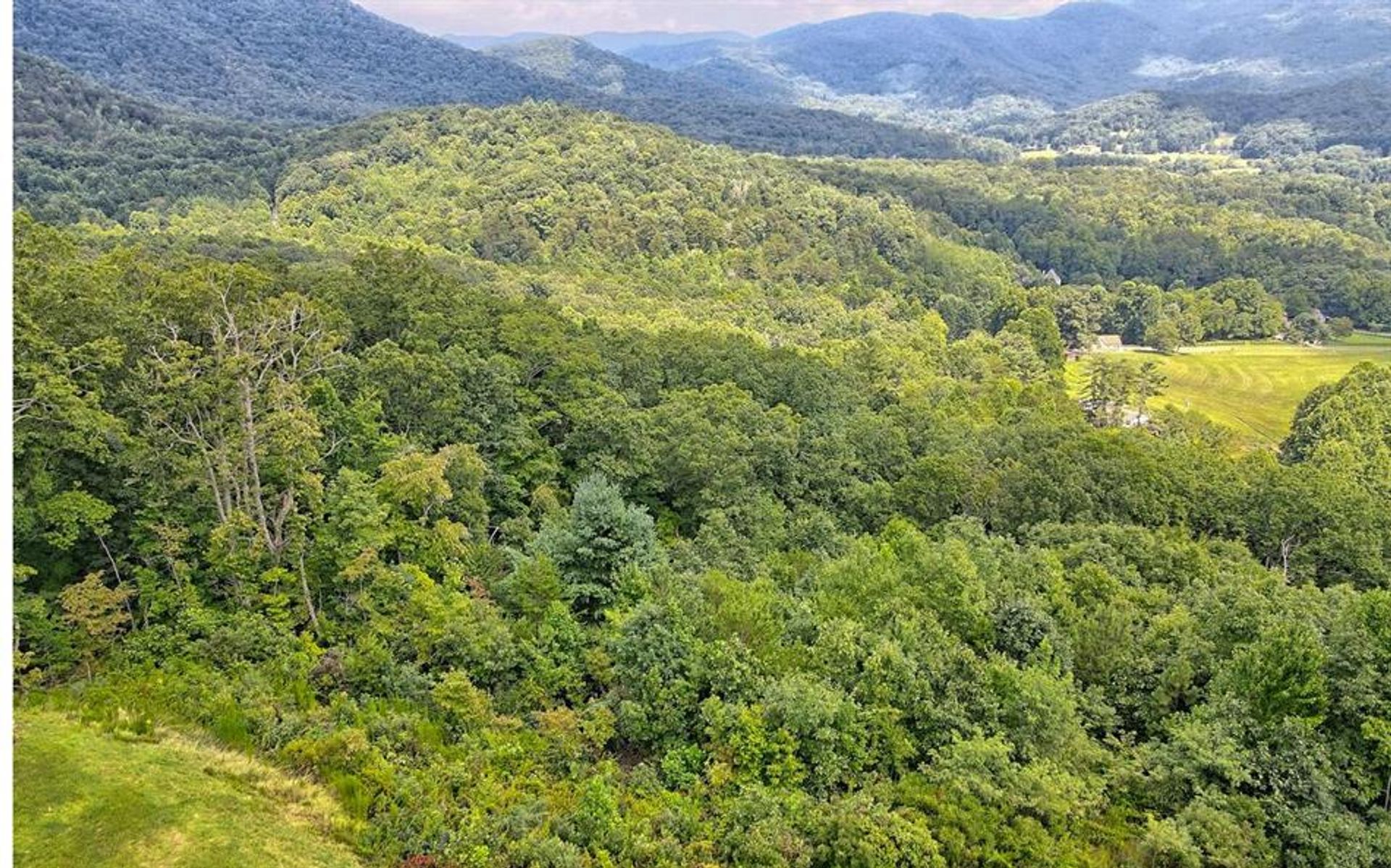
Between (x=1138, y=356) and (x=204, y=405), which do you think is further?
(x=1138, y=356)

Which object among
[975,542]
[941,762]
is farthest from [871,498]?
[941,762]

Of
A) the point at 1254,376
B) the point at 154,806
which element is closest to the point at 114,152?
the point at 154,806

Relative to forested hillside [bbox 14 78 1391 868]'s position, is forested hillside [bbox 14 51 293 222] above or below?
above

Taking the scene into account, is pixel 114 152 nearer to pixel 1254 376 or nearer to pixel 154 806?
pixel 154 806

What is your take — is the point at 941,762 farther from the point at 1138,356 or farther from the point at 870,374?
the point at 1138,356

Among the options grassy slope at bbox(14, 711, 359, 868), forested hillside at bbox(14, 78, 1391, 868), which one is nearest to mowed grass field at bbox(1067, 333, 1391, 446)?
forested hillside at bbox(14, 78, 1391, 868)

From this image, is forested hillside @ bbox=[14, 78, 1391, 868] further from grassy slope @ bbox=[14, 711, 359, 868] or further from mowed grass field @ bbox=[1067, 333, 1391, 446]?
mowed grass field @ bbox=[1067, 333, 1391, 446]
